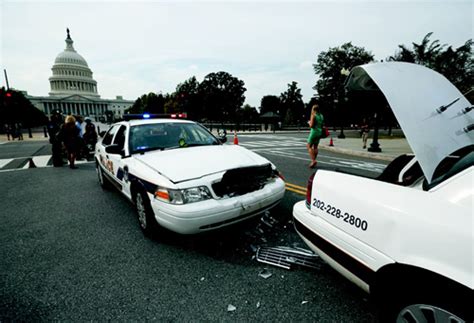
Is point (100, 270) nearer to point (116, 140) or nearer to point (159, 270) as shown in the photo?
point (159, 270)

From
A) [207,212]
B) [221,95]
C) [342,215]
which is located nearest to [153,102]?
[221,95]

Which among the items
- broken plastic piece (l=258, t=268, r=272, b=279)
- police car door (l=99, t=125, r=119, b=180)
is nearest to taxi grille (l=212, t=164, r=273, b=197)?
broken plastic piece (l=258, t=268, r=272, b=279)

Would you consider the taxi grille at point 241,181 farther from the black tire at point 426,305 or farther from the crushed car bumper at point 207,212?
the black tire at point 426,305

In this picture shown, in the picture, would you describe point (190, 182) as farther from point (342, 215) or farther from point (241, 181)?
point (342, 215)

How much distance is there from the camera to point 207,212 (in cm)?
250

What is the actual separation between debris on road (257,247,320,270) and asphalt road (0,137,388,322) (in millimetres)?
63

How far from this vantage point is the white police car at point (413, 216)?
1.15 metres

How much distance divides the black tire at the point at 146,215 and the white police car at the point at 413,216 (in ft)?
5.72

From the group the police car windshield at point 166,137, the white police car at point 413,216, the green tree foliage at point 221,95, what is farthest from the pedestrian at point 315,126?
the green tree foliage at point 221,95

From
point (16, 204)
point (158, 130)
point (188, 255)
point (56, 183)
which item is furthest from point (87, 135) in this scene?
point (188, 255)

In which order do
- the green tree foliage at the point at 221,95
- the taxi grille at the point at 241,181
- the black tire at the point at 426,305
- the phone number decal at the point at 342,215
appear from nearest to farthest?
the black tire at the point at 426,305 < the phone number decal at the point at 342,215 < the taxi grille at the point at 241,181 < the green tree foliage at the point at 221,95

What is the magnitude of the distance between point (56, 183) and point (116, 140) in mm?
3132

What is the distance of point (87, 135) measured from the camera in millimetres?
11430

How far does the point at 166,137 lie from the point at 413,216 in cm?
353
